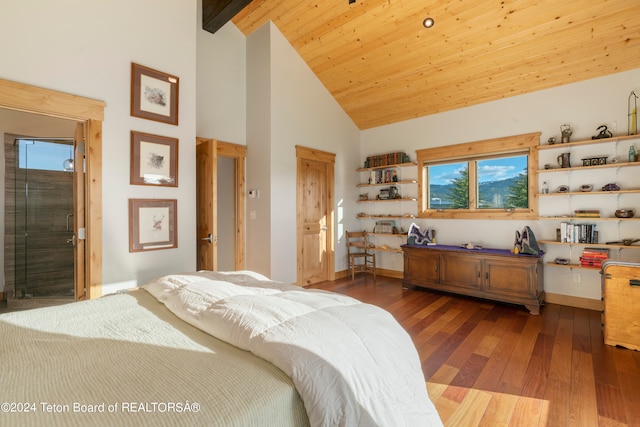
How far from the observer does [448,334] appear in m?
2.98

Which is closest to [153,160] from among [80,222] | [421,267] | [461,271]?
[80,222]

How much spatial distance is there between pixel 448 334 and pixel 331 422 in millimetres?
2528

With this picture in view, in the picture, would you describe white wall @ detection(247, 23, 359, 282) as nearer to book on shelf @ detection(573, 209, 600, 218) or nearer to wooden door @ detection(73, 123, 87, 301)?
wooden door @ detection(73, 123, 87, 301)

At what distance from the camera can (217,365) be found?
3.08 feet

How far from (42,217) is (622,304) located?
22.0 ft

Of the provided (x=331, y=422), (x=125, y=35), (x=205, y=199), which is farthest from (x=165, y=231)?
(x=331, y=422)

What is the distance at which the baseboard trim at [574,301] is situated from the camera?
3.59m

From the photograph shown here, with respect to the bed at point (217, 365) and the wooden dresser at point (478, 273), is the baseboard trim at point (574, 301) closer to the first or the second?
the wooden dresser at point (478, 273)

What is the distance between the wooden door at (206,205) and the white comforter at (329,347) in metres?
1.74

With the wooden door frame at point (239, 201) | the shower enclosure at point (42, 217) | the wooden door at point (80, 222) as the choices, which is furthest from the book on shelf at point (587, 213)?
the shower enclosure at point (42, 217)

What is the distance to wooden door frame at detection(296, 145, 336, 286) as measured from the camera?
4.71m

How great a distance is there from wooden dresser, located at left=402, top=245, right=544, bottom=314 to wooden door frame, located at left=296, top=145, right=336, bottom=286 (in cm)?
129

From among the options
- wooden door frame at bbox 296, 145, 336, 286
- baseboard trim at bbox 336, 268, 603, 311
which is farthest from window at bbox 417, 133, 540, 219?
wooden door frame at bbox 296, 145, 336, 286

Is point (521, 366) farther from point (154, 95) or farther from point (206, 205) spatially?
point (154, 95)
